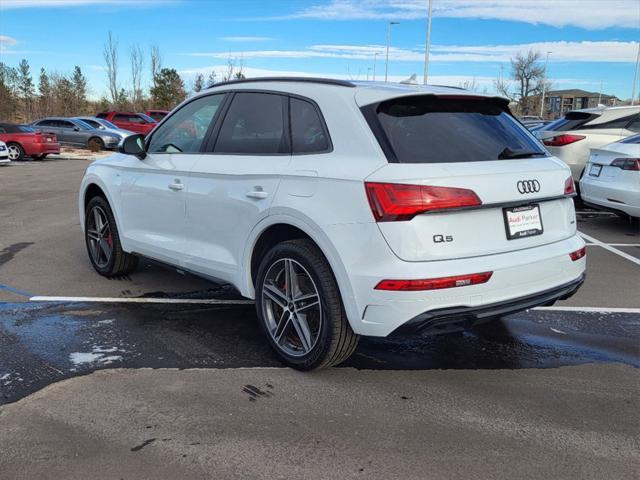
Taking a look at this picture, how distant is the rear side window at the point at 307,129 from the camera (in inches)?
141

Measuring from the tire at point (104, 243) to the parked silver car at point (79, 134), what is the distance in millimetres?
19991

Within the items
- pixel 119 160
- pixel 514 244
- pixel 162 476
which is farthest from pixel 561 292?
pixel 119 160

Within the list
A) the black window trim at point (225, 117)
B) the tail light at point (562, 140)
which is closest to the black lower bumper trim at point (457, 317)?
the black window trim at point (225, 117)

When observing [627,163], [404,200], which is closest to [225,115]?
[404,200]

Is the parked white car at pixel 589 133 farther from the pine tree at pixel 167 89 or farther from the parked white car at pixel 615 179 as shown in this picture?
the pine tree at pixel 167 89

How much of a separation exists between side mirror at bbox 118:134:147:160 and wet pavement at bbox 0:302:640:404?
1.29 meters

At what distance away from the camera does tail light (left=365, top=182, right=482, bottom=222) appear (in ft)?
10.1

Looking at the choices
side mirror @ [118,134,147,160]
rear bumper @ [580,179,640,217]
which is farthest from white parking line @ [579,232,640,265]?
side mirror @ [118,134,147,160]

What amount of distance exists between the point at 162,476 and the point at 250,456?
0.41 meters

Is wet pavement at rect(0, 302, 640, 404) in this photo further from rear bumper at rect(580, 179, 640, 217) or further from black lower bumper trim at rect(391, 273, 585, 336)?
rear bumper at rect(580, 179, 640, 217)

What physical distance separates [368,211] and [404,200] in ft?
0.65

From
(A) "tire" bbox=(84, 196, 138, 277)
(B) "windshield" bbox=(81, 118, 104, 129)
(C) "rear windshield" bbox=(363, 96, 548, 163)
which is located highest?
(C) "rear windshield" bbox=(363, 96, 548, 163)

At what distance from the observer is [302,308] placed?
3670 mm

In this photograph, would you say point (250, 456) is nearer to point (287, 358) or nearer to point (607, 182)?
point (287, 358)
